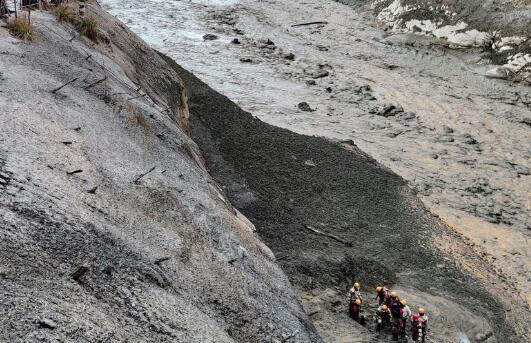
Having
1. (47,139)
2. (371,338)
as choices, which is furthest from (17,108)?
(371,338)

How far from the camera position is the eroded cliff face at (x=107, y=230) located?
220 inches

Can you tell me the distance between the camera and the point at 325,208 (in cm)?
1630

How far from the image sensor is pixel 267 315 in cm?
796

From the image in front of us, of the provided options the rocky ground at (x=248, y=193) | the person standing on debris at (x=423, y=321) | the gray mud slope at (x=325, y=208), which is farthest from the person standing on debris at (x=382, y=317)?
the gray mud slope at (x=325, y=208)

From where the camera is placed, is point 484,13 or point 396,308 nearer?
point 396,308

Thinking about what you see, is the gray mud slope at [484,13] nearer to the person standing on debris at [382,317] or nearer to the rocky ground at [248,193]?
the rocky ground at [248,193]

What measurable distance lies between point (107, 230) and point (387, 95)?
78.6 ft

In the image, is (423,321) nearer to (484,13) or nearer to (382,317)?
(382,317)

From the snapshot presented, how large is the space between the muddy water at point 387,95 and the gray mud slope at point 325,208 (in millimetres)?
2304

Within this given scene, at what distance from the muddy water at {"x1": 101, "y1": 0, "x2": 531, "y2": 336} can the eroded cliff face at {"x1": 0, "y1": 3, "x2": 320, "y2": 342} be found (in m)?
10.4

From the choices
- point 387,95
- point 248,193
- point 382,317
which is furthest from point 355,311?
point 387,95

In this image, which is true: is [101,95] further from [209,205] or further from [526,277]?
[526,277]

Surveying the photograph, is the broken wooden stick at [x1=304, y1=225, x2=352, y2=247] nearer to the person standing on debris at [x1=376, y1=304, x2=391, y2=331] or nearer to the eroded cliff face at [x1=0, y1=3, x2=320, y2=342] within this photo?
the person standing on debris at [x1=376, y1=304, x2=391, y2=331]

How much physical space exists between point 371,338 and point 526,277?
7.04m
